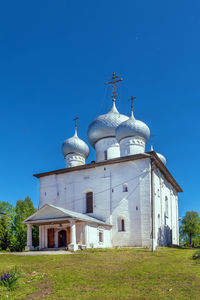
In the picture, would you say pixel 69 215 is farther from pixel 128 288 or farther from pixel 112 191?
pixel 128 288

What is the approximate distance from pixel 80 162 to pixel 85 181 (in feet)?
17.5

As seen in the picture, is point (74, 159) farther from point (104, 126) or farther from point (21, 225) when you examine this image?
point (21, 225)

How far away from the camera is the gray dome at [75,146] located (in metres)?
30.7

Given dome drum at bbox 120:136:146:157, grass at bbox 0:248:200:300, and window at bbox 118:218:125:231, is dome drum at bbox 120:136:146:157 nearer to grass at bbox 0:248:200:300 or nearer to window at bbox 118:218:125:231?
window at bbox 118:218:125:231

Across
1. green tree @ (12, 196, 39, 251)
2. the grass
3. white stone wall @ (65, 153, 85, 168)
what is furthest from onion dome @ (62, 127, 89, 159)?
the grass

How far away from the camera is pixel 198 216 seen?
41125 mm

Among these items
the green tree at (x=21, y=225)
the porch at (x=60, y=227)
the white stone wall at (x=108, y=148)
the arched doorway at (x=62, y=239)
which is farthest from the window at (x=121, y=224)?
the green tree at (x=21, y=225)

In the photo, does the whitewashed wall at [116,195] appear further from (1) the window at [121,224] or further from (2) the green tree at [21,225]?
(2) the green tree at [21,225]

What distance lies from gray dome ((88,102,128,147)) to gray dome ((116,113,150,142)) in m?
2.20

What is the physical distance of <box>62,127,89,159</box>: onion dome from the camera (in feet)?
101

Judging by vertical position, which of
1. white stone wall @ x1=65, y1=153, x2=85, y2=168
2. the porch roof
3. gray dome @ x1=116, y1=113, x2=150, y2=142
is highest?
gray dome @ x1=116, y1=113, x2=150, y2=142

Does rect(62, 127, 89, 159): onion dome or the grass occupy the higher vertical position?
rect(62, 127, 89, 159): onion dome

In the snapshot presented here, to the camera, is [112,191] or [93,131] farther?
[93,131]

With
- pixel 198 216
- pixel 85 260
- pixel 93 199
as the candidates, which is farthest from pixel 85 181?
pixel 198 216
